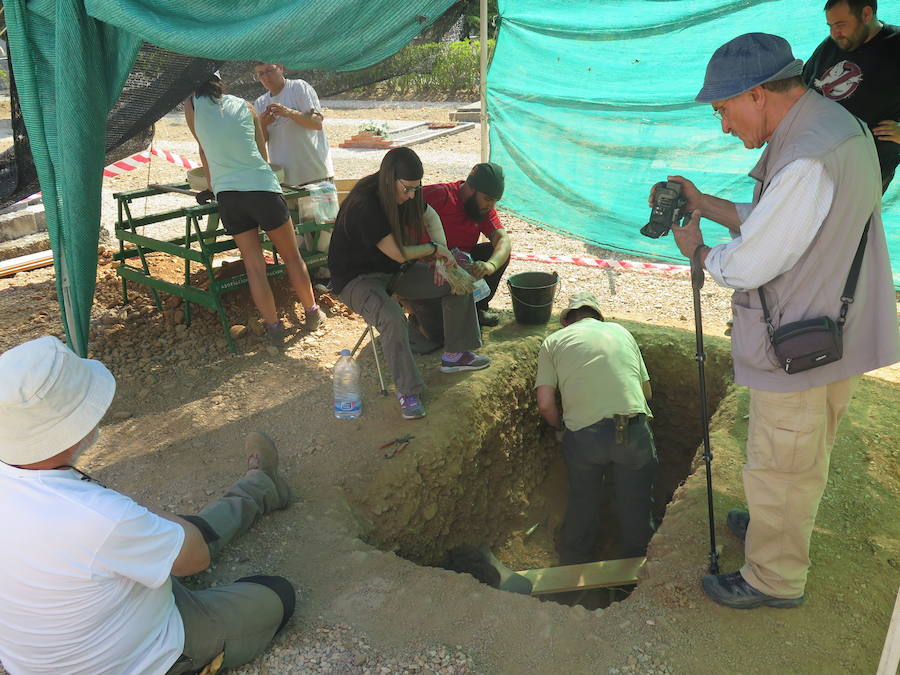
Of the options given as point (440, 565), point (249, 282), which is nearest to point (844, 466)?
point (440, 565)

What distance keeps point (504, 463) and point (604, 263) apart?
3030 millimetres

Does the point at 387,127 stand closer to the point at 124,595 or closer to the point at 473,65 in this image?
the point at 473,65

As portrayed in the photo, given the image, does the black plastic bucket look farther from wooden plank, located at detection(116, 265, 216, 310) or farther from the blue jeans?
wooden plank, located at detection(116, 265, 216, 310)

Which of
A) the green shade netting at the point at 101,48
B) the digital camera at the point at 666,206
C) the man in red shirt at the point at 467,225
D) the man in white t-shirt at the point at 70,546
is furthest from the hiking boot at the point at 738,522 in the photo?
the green shade netting at the point at 101,48

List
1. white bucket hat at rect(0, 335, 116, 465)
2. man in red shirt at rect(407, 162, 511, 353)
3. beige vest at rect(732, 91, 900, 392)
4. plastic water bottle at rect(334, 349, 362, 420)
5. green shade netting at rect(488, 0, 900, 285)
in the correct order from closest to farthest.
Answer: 1. white bucket hat at rect(0, 335, 116, 465)
2. beige vest at rect(732, 91, 900, 392)
3. plastic water bottle at rect(334, 349, 362, 420)
4. green shade netting at rect(488, 0, 900, 285)
5. man in red shirt at rect(407, 162, 511, 353)

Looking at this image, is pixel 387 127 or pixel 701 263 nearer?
pixel 701 263

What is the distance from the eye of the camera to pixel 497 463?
16.8 feet

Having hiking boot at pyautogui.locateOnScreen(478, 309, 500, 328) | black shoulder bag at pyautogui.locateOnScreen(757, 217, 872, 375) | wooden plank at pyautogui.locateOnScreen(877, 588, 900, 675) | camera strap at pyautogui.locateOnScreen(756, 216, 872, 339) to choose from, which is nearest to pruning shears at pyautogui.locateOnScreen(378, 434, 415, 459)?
hiking boot at pyautogui.locateOnScreen(478, 309, 500, 328)

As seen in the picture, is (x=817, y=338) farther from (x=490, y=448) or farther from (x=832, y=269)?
(x=490, y=448)

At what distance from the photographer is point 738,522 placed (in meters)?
3.47

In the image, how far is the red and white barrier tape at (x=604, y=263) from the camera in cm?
721

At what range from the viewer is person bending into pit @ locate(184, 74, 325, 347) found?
496cm

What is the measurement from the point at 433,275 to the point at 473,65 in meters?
17.3

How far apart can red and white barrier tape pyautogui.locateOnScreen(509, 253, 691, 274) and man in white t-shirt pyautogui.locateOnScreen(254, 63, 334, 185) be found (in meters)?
2.16
